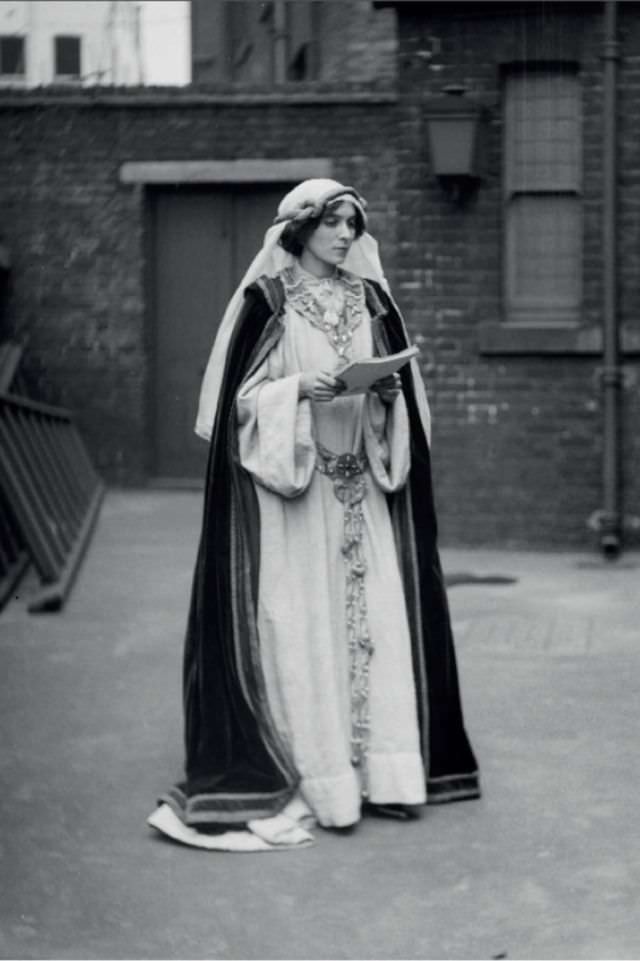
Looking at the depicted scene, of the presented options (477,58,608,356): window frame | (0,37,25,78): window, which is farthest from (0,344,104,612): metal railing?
(0,37,25,78): window

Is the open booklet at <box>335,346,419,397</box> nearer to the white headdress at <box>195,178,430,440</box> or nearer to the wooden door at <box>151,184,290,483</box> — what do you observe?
the white headdress at <box>195,178,430,440</box>

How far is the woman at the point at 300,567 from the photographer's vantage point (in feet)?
19.4

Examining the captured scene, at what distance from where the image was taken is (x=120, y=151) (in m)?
17.4

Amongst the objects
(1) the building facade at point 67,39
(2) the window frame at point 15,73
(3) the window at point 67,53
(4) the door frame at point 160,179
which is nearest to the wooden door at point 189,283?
(4) the door frame at point 160,179

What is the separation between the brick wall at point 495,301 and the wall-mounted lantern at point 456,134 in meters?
0.16

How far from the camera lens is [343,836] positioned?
586cm

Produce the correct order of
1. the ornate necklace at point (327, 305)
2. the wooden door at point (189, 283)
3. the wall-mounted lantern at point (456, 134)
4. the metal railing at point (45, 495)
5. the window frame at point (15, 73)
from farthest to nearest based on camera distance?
the window frame at point (15, 73), the wooden door at point (189, 283), the wall-mounted lantern at point (456, 134), the metal railing at point (45, 495), the ornate necklace at point (327, 305)

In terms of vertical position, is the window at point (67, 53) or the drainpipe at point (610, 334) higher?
the window at point (67, 53)

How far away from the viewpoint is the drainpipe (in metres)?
12.6

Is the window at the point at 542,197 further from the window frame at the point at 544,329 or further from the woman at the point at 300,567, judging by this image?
the woman at the point at 300,567

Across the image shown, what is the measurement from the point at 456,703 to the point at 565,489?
6845mm

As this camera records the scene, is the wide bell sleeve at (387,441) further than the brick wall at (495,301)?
No

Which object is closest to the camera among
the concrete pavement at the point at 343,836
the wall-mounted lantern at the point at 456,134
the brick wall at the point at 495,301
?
the concrete pavement at the point at 343,836

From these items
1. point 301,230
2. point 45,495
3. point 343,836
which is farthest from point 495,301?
point 343,836
